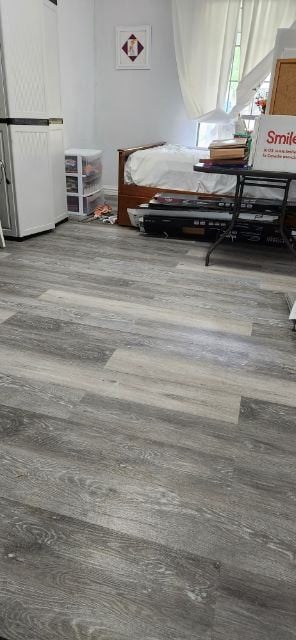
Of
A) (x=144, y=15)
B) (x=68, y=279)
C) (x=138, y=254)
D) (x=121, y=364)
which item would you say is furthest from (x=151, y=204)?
(x=144, y=15)

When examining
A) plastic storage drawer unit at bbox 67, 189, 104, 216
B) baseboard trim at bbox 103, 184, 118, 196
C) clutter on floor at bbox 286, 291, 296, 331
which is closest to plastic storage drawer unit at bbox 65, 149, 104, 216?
plastic storage drawer unit at bbox 67, 189, 104, 216

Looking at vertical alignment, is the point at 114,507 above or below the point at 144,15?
below

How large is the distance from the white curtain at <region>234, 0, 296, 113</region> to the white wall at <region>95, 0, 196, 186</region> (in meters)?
0.82

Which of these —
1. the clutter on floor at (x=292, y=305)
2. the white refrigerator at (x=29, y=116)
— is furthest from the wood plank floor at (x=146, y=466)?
the white refrigerator at (x=29, y=116)

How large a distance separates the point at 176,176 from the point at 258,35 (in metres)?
2.09

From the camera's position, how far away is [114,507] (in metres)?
1.19

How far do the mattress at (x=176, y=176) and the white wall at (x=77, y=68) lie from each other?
1511 mm

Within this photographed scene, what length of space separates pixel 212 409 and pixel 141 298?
43.1 inches

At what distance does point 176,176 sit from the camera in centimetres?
375

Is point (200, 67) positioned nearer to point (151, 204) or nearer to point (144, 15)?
point (144, 15)

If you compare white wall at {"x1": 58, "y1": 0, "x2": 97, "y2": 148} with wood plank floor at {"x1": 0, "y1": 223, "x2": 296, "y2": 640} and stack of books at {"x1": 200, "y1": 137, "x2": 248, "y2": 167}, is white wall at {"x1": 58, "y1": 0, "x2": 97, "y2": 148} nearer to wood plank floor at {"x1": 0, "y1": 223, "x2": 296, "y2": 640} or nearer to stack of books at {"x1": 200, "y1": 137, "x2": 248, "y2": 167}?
stack of books at {"x1": 200, "y1": 137, "x2": 248, "y2": 167}

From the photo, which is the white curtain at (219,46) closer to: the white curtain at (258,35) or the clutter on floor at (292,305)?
the white curtain at (258,35)

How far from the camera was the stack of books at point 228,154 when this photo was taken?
8.79 feet

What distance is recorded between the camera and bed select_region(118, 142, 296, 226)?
3619 mm
